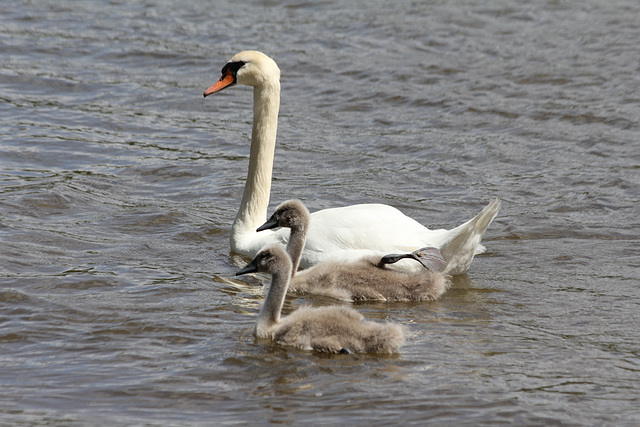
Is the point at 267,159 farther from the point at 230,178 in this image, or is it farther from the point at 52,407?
the point at 52,407

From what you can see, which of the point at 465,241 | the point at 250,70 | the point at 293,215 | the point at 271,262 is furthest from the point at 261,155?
the point at 271,262

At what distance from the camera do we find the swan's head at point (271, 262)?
20.0ft

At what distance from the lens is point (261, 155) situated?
27.8 feet

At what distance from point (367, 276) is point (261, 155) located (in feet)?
6.70

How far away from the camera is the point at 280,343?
5930mm

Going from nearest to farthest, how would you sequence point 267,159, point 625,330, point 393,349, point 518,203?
1. point 393,349
2. point 625,330
3. point 267,159
4. point 518,203

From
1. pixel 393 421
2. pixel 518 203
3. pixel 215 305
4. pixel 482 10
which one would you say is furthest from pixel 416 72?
pixel 393 421

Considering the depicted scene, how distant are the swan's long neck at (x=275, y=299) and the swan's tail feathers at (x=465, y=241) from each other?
153 centimetres

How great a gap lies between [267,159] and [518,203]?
2.79m

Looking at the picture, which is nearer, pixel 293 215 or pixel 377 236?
pixel 293 215

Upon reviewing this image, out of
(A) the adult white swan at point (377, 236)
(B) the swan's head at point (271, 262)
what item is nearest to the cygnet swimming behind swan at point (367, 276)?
(A) the adult white swan at point (377, 236)

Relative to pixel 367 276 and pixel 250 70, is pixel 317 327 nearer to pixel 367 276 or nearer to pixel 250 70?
pixel 367 276

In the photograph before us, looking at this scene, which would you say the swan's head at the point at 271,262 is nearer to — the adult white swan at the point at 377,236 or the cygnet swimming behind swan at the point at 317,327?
the cygnet swimming behind swan at the point at 317,327

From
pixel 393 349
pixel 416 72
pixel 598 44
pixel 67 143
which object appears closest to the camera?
pixel 393 349
